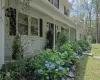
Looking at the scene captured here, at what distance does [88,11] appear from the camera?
2414 inches

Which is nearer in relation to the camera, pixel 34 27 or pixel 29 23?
pixel 29 23

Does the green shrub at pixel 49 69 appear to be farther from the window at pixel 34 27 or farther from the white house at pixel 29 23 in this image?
the window at pixel 34 27

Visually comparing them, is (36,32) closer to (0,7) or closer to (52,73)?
(0,7)

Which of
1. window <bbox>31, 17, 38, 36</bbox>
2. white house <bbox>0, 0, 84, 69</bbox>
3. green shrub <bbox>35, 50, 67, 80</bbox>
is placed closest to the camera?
green shrub <bbox>35, 50, 67, 80</bbox>

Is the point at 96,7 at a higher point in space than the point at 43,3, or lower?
higher

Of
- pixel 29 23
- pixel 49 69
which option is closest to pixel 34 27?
pixel 29 23

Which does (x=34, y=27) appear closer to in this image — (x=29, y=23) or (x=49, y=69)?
(x=29, y=23)

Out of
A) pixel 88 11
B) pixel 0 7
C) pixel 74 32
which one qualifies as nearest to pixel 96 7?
pixel 88 11

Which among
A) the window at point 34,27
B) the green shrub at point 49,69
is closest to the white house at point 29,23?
the window at point 34,27

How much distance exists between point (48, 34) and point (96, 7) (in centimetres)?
4078

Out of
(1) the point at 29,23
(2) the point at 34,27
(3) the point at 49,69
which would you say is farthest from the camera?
(2) the point at 34,27

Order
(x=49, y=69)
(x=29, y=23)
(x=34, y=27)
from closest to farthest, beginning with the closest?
(x=49, y=69) → (x=29, y=23) → (x=34, y=27)

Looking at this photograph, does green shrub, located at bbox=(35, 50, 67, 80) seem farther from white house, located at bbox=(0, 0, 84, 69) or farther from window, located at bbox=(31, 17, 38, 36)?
window, located at bbox=(31, 17, 38, 36)

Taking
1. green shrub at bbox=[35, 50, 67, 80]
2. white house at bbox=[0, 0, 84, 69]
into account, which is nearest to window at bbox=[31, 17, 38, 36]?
white house at bbox=[0, 0, 84, 69]
